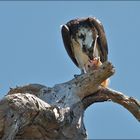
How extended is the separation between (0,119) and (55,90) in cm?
185

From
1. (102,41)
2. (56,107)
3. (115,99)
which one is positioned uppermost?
(102,41)

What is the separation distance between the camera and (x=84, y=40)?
12.5 metres

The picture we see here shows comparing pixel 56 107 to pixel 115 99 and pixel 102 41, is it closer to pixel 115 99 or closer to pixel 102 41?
pixel 115 99

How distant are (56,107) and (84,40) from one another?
4.07 meters

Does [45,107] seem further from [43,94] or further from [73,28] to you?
[73,28]

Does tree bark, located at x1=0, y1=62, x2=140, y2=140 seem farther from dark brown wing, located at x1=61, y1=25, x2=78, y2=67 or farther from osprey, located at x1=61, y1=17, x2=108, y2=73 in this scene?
dark brown wing, located at x1=61, y1=25, x2=78, y2=67

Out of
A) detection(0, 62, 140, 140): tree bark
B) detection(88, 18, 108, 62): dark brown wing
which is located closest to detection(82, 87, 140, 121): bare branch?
detection(0, 62, 140, 140): tree bark

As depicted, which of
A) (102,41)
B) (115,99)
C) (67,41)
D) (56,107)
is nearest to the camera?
(56,107)

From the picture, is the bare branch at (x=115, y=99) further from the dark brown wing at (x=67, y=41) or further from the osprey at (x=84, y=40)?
the dark brown wing at (x=67, y=41)

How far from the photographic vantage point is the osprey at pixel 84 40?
12375 millimetres

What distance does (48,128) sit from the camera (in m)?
8.45

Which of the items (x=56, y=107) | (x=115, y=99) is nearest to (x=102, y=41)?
(x=115, y=99)

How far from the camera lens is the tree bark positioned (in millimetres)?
8000

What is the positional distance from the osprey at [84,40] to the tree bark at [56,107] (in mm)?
2433
